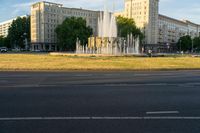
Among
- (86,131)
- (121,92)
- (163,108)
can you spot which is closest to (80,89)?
(121,92)

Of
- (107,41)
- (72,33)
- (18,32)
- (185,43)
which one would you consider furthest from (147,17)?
(107,41)

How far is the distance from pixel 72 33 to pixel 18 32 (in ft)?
149

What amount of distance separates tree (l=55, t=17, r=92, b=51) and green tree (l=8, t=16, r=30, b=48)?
3519cm

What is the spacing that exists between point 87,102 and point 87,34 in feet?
366

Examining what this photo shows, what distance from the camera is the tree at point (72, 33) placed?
115919 millimetres

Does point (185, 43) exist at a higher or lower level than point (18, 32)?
lower

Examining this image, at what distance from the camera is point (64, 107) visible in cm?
863

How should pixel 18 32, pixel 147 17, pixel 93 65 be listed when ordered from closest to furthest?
pixel 93 65 < pixel 18 32 < pixel 147 17

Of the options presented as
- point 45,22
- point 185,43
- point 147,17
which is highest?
point 147,17

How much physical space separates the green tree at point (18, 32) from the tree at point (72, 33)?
35.2 m

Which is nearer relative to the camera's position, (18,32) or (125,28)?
(125,28)

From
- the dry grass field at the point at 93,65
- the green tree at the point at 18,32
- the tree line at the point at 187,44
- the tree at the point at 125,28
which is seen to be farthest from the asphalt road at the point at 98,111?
the tree line at the point at 187,44

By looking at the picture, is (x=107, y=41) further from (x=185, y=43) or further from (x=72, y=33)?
(x=185, y=43)

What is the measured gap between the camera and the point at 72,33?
4626 inches
